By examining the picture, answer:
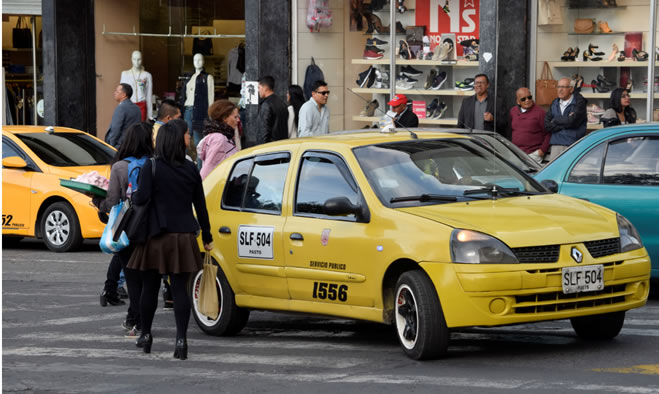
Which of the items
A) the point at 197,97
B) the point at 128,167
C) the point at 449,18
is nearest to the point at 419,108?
the point at 449,18

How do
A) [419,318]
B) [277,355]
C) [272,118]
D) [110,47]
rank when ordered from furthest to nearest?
1. [110,47]
2. [272,118]
3. [277,355]
4. [419,318]

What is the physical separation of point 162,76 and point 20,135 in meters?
7.93

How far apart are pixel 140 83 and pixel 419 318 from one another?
17.6m

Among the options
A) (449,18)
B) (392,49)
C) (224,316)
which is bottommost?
(224,316)

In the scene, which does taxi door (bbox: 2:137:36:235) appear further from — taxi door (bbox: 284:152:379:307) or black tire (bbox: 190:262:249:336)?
taxi door (bbox: 284:152:379:307)

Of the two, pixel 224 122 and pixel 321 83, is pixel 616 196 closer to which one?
pixel 224 122

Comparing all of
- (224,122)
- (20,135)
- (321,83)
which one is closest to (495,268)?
(224,122)

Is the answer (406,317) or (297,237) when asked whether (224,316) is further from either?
(406,317)

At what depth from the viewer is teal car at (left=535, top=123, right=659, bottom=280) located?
35.3 ft

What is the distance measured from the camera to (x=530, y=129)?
18.0 metres

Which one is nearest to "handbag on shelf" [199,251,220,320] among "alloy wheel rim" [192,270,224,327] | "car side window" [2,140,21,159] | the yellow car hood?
"alloy wheel rim" [192,270,224,327]

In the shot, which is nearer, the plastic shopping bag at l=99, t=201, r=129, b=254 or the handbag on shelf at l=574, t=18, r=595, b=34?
the plastic shopping bag at l=99, t=201, r=129, b=254

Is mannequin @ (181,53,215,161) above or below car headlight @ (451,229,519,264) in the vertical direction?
above

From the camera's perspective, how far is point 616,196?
1091 centimetres
